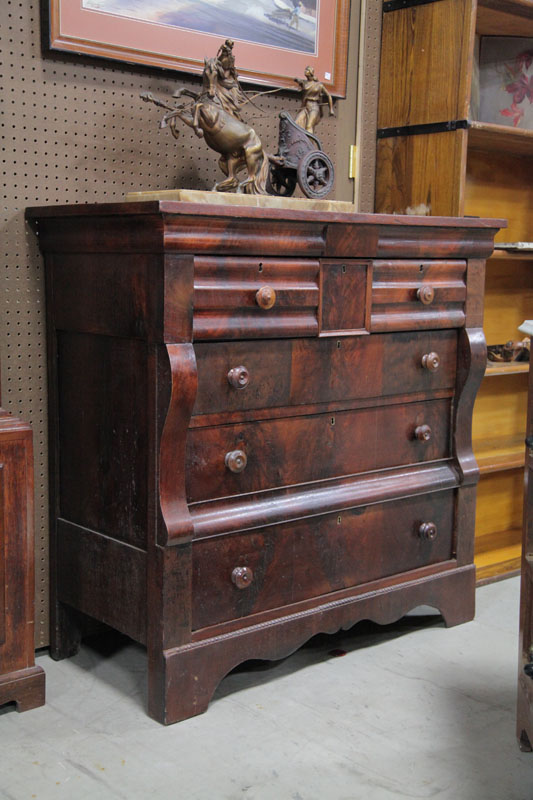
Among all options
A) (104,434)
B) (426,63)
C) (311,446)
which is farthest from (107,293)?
(426,63)

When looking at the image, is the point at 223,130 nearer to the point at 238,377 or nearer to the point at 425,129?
the point at 238,377

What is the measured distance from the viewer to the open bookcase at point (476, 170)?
134 inches

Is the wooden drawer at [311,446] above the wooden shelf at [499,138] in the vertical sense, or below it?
below

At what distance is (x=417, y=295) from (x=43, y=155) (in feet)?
3.97

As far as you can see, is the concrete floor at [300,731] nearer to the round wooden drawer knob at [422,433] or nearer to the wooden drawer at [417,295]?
the round wooden drawer knob at [422,433]

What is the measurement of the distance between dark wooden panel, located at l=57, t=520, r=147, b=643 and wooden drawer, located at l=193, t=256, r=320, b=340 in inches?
25.8

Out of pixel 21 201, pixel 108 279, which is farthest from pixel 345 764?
pixel 21 201

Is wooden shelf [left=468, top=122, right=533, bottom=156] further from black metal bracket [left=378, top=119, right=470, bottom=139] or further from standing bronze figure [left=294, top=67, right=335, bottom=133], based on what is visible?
standing bronze figure [left=294, top=67, right=335, bottom=133]

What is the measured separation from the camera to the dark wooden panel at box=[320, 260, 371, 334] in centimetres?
272

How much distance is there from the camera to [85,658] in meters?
2.95

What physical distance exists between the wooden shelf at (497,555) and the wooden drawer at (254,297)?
152 cm

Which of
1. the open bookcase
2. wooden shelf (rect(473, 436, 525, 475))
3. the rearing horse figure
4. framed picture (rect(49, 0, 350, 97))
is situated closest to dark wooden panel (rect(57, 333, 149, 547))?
the rearing horse figure

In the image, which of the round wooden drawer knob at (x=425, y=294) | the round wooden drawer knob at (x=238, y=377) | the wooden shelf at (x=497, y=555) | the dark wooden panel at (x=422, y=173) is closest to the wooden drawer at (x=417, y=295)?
the round wooden drawer knob at (x=425, y=294)

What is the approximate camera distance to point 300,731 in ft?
8.21
